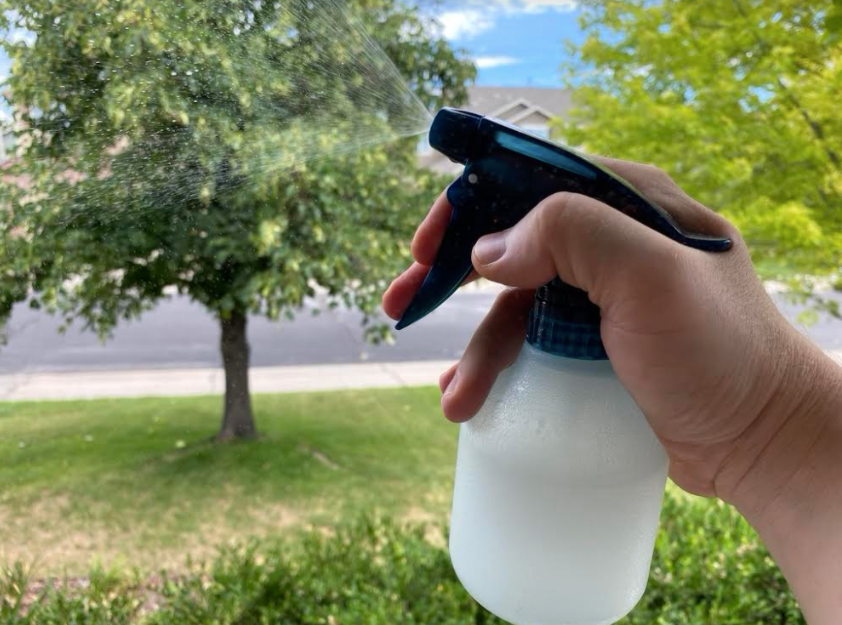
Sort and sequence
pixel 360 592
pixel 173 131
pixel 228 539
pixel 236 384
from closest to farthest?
1. pixel 173 131
2. pixel 360 592
3. pixel 228 539
4. pixel 236 384

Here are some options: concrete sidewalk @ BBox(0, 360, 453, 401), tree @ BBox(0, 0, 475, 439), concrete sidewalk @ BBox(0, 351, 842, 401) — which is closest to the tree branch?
tree @ BBox(0, 0, 475, 439)

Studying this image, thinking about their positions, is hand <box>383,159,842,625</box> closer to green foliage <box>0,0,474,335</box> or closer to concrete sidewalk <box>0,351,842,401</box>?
green foliage <box>0,0,474,335</box>

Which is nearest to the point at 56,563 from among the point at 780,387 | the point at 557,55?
the point at 780,387

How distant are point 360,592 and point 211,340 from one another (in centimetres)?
126

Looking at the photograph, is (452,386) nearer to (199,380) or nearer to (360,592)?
(360,592)

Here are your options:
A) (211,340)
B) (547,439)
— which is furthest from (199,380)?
(547,439)

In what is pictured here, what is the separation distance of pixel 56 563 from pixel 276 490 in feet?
2.25

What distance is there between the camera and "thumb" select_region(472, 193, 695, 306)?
0.41m

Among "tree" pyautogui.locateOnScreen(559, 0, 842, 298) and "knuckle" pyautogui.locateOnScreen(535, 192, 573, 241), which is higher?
"tree" pyautogui.locateOnScreen(559, 0, 842, 298)

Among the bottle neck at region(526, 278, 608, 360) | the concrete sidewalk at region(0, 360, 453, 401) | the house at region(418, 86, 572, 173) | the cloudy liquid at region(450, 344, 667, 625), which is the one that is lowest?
the concrete sidewalk at region(0, 360, 453, 401)

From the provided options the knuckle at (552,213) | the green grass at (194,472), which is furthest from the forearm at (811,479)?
the green grass at (194,472)

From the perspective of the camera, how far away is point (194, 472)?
1623 mm

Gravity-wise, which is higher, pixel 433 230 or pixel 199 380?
pixel 433 230

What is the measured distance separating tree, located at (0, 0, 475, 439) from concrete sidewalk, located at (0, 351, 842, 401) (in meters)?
0.34
